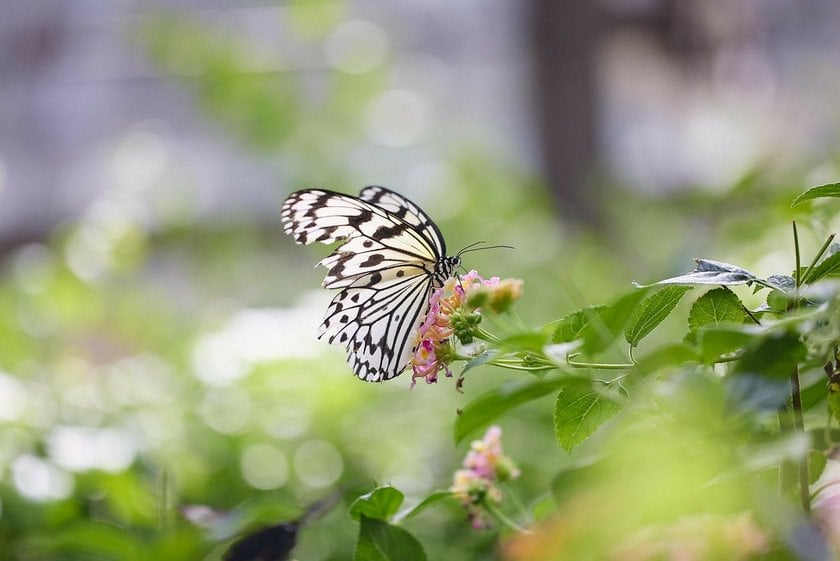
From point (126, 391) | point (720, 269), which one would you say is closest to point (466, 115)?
point (126, 391)

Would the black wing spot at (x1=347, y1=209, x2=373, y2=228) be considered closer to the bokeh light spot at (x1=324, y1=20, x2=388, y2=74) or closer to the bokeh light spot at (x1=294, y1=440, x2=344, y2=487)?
the bokeh light spot at (x1=294, y1=440, x2=344, y2=487)

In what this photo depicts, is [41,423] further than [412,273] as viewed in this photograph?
Yes

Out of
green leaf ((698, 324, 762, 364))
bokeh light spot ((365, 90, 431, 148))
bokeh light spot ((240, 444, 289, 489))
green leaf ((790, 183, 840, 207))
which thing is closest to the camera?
green leaf ((698, 324, 762, 364))

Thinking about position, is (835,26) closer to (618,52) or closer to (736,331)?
(618,52)

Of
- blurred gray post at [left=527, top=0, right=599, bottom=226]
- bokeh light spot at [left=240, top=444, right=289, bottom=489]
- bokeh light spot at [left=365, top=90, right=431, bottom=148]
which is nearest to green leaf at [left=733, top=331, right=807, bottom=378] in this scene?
bokeh light spot at [left=240, top=444, right=289, bottom=489]

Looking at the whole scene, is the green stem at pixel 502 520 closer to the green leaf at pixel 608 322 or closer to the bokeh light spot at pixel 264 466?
the green leaf at pixel 608 322
